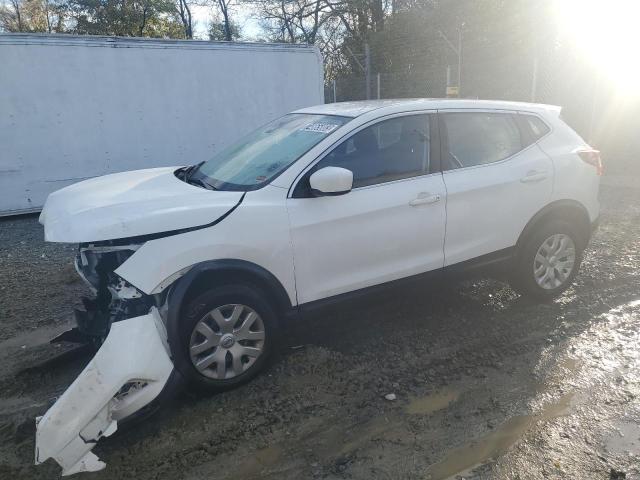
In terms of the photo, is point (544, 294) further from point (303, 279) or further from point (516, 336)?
point (303, 279)

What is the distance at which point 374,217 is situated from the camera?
3498 millimetres

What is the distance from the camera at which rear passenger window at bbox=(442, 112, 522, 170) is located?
12.9 ft

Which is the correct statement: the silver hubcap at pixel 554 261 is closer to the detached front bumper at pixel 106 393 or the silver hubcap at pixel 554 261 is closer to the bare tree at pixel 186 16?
the detached front bumper at pixel 106 393

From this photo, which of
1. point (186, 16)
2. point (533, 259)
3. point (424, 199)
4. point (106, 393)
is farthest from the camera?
point (186, 16)

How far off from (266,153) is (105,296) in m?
1.49

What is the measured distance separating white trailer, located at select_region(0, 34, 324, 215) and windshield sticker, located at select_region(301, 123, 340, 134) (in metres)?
6.20

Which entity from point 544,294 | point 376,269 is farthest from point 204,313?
point 544,294

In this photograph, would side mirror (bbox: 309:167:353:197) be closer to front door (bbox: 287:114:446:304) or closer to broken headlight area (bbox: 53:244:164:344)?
front door (bbox: 287:114:446:304)

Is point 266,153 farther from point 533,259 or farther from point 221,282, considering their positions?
point 533,259

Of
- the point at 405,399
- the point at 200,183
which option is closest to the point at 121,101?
the point at 200,183

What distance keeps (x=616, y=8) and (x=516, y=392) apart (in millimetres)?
12408

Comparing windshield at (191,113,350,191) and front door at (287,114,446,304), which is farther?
windshield at (191,113,350,191)

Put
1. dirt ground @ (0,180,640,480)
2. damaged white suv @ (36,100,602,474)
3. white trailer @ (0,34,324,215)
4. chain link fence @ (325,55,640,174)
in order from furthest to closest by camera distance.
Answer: chain link fence @ (325,55,640,174) → white trailer @ (0,34,324,215) → damaged white suv @ (36,100,602,474) → dirt ground @ (0,180,640,480)

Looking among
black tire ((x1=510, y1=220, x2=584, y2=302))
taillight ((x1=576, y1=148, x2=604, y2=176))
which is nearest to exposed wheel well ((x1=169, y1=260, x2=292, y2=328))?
black tire ((x1=510, y1=220, x2=584, y2=302))
